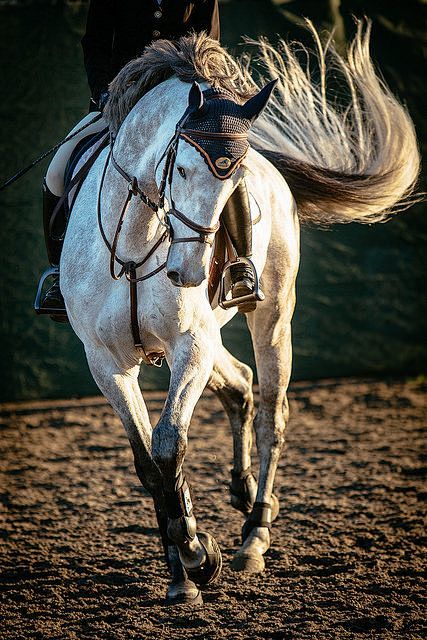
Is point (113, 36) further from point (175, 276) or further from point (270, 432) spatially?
point (270, 432)

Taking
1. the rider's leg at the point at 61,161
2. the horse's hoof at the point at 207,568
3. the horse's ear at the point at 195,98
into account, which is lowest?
the horse's hoof at the point at 207,568

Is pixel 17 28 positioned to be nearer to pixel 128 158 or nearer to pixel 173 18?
pixel 173 18

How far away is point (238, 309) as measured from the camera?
4070mm

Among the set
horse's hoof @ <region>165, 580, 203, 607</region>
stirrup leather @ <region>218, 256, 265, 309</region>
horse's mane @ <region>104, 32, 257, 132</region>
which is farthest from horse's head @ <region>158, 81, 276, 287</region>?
horse's hoof @ <region>165, 580, 203, 607</region>

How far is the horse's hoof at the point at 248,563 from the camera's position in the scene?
404cm

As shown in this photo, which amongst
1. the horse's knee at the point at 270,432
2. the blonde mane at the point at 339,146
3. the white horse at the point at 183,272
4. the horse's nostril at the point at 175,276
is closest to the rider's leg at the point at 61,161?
the white horse at the point at 183,272

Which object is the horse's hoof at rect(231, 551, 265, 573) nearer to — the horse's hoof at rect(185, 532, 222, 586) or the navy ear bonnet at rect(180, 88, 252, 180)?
the horse's hoof at rect(185, 532, 222, 586)

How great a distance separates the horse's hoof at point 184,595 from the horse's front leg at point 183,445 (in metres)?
0.14

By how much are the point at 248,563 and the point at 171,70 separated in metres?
2.28

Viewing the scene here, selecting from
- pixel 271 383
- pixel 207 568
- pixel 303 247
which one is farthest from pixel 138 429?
pixel 303 247

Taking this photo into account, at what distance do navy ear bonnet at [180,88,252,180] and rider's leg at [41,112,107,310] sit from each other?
4.15 ft

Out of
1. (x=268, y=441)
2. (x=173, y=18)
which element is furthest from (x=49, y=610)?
(x=173, y=18)

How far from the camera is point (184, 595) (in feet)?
12.0

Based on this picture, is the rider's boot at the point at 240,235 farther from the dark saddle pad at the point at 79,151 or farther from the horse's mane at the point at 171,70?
the dark saddle pad at the point at 79,151
